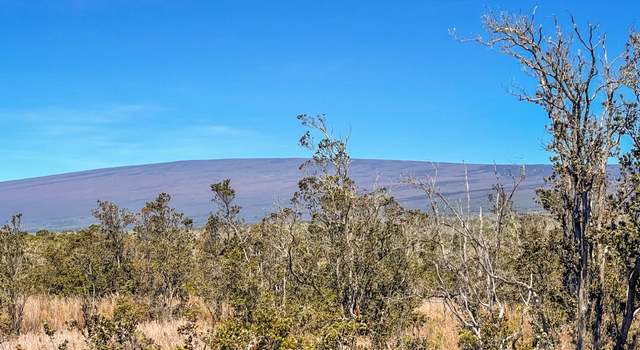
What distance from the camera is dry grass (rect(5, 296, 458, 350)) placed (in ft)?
36.6

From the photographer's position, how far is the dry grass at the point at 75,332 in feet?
36.6

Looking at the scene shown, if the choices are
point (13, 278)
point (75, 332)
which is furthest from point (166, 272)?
point (75, 332)

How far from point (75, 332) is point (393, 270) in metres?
Result: 7.82

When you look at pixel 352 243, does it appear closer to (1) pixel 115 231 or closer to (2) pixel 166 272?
(2) pixel 166 272

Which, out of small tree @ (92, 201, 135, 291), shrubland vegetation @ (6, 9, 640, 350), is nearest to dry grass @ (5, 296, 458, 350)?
shrubland vegetation @ (6, 9, 640, 350)

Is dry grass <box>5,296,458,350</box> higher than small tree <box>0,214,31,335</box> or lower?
lower

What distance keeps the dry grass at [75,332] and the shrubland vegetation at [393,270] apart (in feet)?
0.38

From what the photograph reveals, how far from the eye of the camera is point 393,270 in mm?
12047

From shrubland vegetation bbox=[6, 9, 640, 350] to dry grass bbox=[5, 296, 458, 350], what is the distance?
12 centimetres

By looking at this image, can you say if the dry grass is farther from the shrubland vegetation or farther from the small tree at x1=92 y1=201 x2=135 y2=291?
the small tree at x1=92 y1=201 x2=135 y2=291

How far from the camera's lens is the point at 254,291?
13.6 m

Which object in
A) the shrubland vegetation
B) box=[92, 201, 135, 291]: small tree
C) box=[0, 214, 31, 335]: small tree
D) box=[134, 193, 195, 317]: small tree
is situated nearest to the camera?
the shrubland vegetation

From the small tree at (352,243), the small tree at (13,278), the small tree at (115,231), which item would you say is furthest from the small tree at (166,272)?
the small tree at (352,243)

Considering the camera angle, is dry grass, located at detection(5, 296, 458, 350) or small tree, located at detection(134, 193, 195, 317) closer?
dry grass, located at detection(5, 296, 458, 350)
